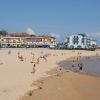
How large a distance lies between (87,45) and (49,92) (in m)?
136

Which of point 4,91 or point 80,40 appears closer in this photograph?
point 4,91

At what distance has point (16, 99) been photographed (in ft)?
43.4

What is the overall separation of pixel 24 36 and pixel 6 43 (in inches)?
740

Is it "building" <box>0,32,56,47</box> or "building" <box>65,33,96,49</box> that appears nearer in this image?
"building" <box>0,32,56,47</box>

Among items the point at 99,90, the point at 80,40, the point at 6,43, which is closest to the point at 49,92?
the point at 99,90

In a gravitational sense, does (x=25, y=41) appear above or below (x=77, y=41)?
below

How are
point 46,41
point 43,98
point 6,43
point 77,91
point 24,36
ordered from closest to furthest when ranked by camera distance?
point 43,98 → point 77,91 → point 6,43 → point 46,41 → point 24,36

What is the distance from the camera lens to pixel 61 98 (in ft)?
47.6

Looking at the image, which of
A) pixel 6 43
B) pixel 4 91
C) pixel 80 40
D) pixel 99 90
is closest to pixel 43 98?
pixel 4 91

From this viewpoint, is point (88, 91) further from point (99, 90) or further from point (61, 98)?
point (61, 98)

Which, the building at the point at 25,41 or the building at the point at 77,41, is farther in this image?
the building at the point at 77,41

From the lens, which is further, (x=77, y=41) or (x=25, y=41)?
(x=77, y=41)

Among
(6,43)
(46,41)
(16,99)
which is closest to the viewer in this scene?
(16,99)

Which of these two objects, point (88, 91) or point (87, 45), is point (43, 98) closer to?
point (88, 91)
